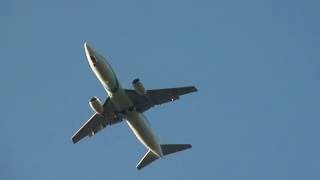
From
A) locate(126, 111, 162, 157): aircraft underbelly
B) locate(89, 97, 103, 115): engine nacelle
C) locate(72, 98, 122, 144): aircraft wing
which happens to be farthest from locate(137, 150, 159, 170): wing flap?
locate(89, 97, 103, 115): engine nacelle

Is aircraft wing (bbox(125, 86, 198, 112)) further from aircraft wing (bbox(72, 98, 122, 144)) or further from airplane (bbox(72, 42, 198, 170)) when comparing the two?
aircraft wing (bbox(72, 98, 122, 144))

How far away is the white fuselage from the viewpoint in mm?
74312

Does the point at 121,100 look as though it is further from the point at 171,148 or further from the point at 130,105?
the point at 171,148

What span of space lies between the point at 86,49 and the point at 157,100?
34.4 ft

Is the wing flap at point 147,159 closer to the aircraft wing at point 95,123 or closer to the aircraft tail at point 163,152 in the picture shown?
the aircraft tail at point 163,152

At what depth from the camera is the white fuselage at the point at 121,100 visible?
244ft

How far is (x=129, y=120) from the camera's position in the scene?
79.4m

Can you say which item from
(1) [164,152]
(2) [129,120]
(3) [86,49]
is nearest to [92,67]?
(3) [86,49]

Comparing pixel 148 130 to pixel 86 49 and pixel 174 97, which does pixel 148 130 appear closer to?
pixel 174 97

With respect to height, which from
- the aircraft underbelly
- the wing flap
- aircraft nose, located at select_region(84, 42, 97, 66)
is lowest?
the wing flap

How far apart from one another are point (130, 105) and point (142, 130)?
2969 millimetres

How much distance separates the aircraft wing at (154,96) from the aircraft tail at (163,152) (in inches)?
196

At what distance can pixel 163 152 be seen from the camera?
83.9 m

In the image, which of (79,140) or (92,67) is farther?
(79,140)
